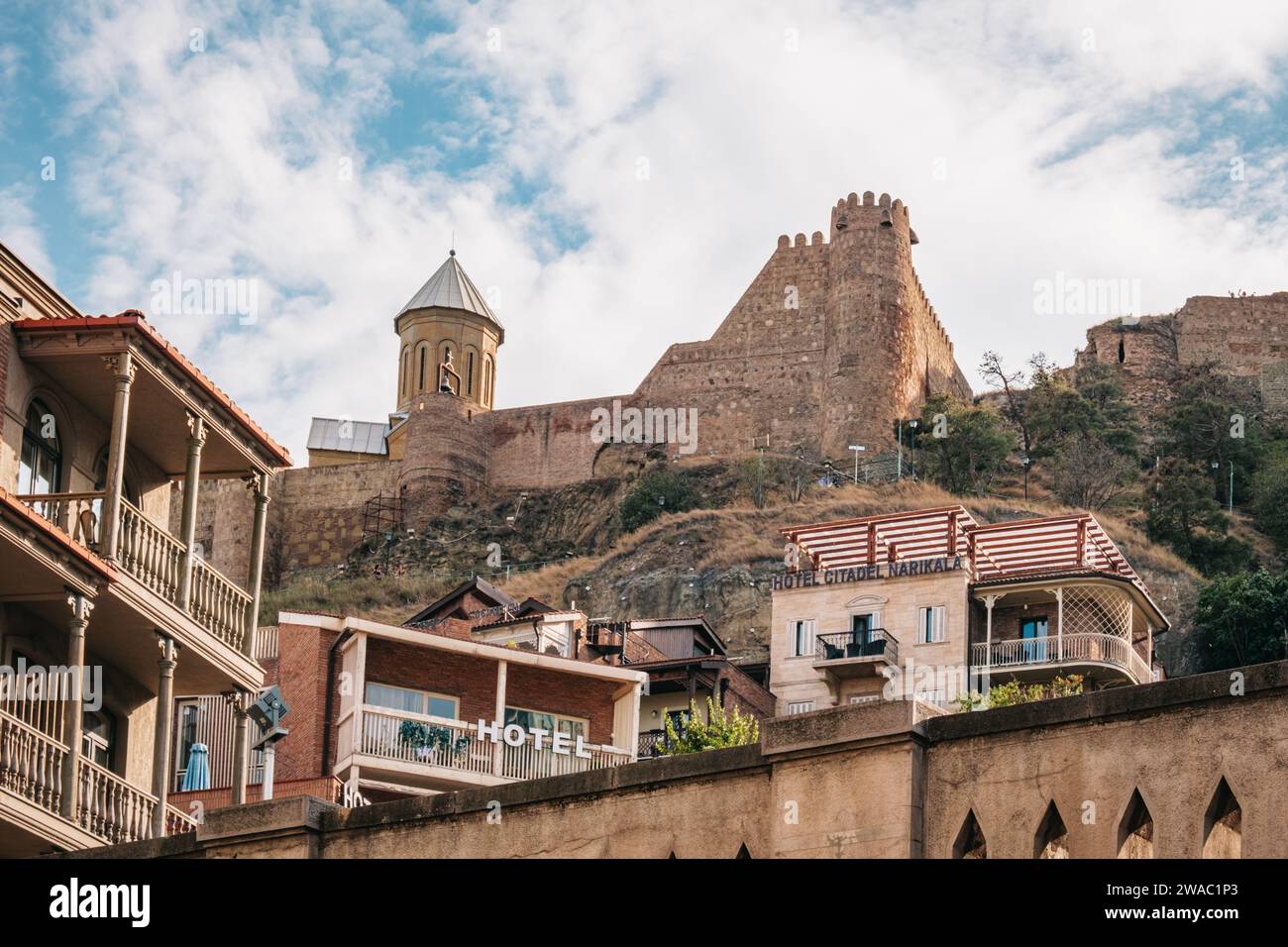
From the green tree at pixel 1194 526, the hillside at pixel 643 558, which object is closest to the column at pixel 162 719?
the hillside at pixel 643 558

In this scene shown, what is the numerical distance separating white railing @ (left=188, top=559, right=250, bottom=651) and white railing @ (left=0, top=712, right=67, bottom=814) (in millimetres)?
3135

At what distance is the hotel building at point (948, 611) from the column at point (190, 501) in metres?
32.2

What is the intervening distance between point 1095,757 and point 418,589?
74052mm

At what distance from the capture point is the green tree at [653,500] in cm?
8744

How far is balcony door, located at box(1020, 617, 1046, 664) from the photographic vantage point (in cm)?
5662

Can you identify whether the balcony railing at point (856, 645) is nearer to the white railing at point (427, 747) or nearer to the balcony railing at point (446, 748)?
the balcony railing at point (446, 748)

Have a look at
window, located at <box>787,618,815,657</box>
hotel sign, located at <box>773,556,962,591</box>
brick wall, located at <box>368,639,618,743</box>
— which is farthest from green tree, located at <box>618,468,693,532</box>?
brick wall, located at <box>368,639,618,743</box>

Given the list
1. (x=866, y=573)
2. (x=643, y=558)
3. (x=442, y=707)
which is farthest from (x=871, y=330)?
(x=442, y=707)

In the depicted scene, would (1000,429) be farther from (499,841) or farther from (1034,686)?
(499,841)

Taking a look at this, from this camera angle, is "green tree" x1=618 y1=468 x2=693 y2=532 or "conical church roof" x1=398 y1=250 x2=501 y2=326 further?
"conical church roof" x1=398 y1=250 x2=501 y2=326

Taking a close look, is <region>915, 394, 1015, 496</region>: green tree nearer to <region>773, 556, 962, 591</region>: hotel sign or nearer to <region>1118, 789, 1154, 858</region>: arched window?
<region>773, 556, 962, 591</region>: hotel sign

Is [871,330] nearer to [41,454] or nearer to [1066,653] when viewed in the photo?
[1066,653]

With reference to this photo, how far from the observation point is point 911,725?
12.9m

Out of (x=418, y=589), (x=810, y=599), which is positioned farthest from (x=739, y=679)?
(x=418, y=589)
